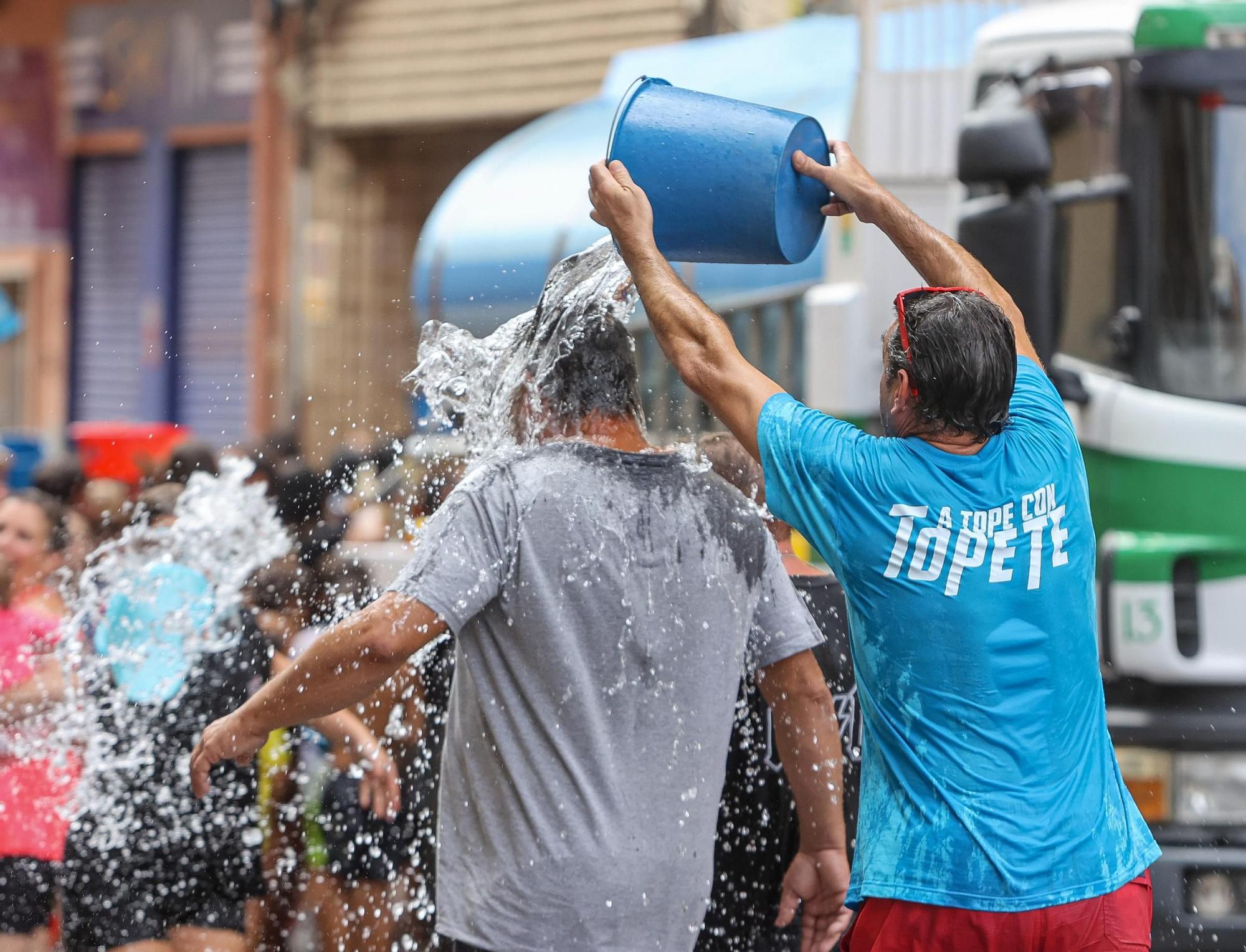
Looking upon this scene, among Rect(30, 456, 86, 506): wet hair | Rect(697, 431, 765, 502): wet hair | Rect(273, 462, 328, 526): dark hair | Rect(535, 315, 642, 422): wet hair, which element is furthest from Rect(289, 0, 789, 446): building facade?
Rect(535, 315, 642, 422): wet hair

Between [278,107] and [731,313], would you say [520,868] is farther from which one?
[278,107]

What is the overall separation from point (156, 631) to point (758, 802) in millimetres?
1726

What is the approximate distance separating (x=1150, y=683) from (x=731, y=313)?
2743 mm

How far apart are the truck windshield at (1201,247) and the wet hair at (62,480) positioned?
448cm

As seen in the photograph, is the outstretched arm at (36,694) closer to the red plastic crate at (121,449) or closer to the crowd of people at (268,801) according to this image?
the crowd of people at (268,801)

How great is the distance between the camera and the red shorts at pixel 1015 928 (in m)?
2.42

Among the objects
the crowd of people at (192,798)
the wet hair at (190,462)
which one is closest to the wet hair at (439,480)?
the crowd of people at (192,798)

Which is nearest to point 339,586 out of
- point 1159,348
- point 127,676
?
point 127,676

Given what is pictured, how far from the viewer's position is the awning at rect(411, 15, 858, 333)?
741 centimetres

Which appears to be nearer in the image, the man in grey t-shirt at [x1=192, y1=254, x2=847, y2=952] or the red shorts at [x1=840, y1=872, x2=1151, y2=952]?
the red shorts at [x1=840, y1=872, x2=1151, y2=952]

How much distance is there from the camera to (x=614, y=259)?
10.1 ft

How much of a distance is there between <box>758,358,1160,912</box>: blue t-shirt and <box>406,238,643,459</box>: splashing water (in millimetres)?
611

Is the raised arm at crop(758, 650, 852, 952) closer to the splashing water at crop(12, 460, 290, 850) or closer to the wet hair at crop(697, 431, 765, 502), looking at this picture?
the wet hair at crop(697, 431, 765, 502)

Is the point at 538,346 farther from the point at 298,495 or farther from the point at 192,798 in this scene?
the point at 298,495
